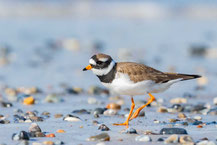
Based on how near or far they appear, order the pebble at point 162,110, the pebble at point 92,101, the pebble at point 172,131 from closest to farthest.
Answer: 1. the pebble at point 172,131
2. the pebble at point 162,110
3. the pebble at point 92,101

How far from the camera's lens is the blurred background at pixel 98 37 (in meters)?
10.7

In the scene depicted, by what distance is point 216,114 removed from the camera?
21.1ft

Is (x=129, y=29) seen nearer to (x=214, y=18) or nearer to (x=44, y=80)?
(x=214, y=18)

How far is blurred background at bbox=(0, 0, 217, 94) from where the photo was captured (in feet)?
35.0

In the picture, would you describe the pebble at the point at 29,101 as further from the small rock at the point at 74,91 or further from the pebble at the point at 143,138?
the pebble at the point at 143,138

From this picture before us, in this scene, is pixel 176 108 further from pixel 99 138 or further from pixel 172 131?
pixel 99 138

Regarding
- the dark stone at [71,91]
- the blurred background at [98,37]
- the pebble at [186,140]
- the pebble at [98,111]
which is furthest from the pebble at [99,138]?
→ the blurred background at [98,37]

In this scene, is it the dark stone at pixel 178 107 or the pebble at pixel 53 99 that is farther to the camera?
the pebble at pixel 53 99

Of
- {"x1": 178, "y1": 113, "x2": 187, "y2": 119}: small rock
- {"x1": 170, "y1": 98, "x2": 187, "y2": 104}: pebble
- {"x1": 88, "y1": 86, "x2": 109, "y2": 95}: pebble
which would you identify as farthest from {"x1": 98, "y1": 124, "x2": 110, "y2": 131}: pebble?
{"x1": 88, "y1": 86, "x2": 109, "y2": 95}: pebble

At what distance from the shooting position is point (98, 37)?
15.9m

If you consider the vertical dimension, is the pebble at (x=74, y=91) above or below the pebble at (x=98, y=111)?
above

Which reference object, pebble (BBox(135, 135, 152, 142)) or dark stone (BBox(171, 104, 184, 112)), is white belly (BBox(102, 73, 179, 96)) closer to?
pebble (BBox(135, 135, 152, 142))

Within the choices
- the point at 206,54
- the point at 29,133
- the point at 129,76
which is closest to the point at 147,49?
the point at 206,54

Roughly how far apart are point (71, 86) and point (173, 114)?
307 centimetres
